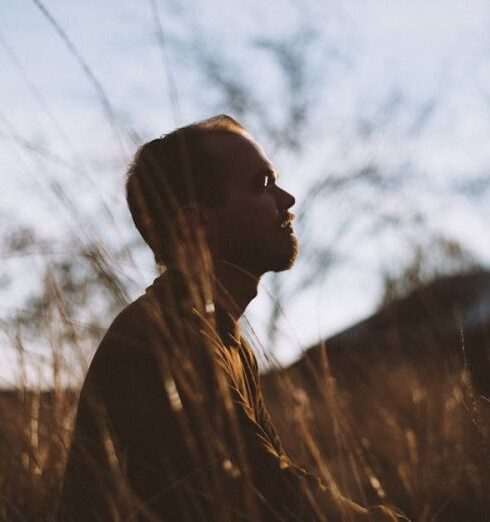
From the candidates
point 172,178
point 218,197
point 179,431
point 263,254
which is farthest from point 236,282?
point 179,431

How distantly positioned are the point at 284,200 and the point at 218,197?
0.52 feet

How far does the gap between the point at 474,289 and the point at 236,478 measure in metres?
10.2

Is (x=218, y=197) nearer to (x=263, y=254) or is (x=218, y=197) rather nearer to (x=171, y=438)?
(x=263, y=254)

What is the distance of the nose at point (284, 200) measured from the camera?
1694 millimetres

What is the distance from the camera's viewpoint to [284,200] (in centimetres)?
169

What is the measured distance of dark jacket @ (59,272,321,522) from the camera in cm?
104

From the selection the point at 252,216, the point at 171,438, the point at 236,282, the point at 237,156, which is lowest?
the point at 171,438

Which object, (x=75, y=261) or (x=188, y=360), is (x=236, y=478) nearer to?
(x=188, y=360)

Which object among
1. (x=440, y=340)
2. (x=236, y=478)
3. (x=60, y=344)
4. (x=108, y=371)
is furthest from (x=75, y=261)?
(x=440, y=340)

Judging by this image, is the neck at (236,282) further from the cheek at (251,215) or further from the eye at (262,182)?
the eye at (262,182)

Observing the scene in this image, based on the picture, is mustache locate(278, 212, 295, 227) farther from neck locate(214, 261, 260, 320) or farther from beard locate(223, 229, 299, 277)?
neck locate(214, 261, 260, 320)

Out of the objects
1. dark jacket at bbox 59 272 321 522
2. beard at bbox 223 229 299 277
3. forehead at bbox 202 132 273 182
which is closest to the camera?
dark jacket at bbox 59 272 321 522

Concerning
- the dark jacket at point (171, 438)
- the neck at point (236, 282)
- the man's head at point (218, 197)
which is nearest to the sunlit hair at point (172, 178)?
the man's head at point (218, 197)

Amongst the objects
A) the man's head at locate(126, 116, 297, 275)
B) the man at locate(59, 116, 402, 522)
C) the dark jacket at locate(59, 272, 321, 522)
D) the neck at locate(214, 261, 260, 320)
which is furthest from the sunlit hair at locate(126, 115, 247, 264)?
the dark jacket at locate(59, 272, 321, 522)
